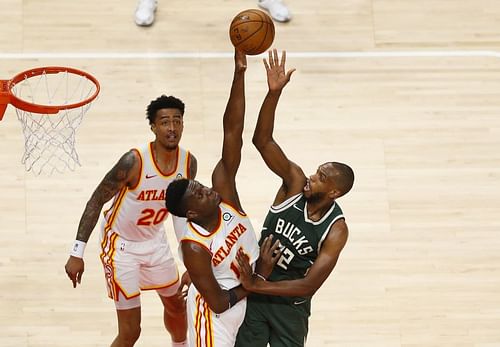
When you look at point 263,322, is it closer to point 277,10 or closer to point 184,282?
point 184,282

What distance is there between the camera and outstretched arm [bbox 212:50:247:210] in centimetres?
464

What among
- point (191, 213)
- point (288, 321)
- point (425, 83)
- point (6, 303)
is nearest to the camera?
point (191, 213)

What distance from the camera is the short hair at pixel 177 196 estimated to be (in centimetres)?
434

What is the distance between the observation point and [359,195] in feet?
22.5

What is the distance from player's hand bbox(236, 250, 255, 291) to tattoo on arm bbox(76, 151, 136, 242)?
2.95ft

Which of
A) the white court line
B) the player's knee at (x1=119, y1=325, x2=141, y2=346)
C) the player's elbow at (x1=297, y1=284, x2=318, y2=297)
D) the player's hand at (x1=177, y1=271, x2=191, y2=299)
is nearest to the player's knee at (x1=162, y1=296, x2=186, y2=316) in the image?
the player's hand at (x1=177, y1=271, x2=191, y2=299)

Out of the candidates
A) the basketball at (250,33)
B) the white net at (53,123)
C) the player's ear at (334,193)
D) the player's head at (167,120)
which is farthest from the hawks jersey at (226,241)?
the white net at (53,123)

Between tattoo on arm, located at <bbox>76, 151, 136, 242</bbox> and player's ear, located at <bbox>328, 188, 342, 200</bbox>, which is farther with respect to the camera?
tattoo on arm, located at <bbox>76, 151, 136, 242</bbox>

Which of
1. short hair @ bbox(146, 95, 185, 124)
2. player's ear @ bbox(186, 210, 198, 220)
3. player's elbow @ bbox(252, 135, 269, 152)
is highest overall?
short hair @ bbox(146, 95, 185, 124)

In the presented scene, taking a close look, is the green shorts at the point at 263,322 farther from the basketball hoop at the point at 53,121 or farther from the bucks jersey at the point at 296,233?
the basketball hoop at the point at 53,121

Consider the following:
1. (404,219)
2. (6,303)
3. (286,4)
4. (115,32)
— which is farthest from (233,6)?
(6,303)

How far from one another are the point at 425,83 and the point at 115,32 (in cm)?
250

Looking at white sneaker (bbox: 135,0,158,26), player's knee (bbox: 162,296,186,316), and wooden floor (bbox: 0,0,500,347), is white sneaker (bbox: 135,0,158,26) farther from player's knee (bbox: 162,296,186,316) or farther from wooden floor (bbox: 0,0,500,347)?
player's knee (bbox: 162,296,186,316)

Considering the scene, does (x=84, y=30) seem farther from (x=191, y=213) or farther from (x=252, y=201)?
(x=191, y=213)
